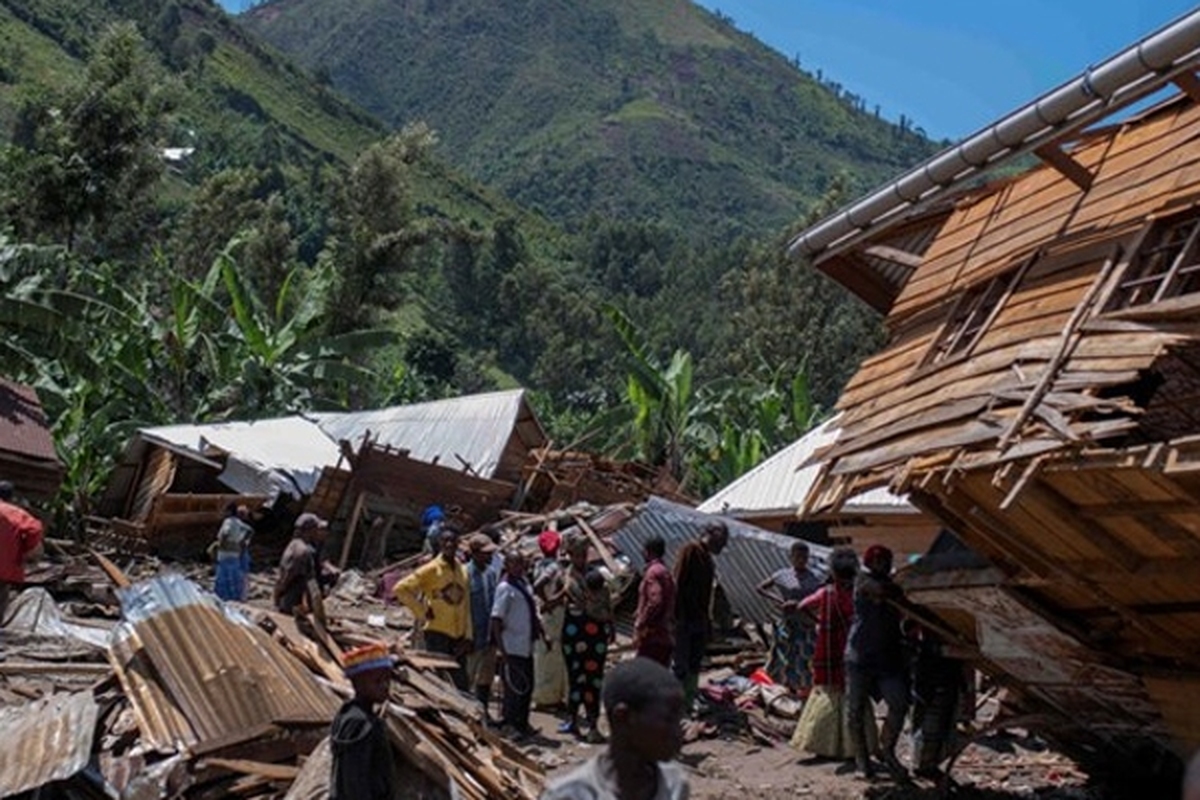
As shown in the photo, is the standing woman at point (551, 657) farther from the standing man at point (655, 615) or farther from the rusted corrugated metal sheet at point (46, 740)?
the rusted corrugated metal sheet at point (46, 740)

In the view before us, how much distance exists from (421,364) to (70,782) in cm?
4978

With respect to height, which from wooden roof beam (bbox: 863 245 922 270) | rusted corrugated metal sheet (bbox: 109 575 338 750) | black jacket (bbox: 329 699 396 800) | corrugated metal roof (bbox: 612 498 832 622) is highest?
wooden roof beam (bbox: 863 245 922 270)

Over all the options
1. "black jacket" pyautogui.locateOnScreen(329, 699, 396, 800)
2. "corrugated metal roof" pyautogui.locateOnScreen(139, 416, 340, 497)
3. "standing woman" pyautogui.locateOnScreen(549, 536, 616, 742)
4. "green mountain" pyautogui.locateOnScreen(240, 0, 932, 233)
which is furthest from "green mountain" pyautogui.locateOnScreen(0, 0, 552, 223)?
"black jacket" pyautogui.locateOnScreen(329, 699, 396, 800)

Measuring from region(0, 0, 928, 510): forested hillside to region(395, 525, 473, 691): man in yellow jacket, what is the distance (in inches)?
455

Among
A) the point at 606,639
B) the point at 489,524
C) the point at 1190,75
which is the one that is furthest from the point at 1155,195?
the point at 489,524

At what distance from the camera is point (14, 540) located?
37.9 ft

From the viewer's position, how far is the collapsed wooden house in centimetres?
711

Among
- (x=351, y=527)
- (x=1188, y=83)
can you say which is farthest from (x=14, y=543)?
(x=351, y=527)

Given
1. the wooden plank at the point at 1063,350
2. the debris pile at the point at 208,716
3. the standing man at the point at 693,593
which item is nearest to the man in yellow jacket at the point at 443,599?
the debris pile at the point at 208,716

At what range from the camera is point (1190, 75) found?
8250 millimetres

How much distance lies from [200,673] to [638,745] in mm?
5652

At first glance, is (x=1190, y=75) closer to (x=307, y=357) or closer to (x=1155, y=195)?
(x=1155, y=195)

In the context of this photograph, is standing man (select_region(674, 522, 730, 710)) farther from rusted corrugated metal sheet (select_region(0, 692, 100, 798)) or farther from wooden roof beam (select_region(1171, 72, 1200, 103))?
wooden roof beam (select_region(1171, 72, 1200, 103))

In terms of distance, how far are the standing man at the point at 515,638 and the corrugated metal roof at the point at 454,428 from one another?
12.8 meters
